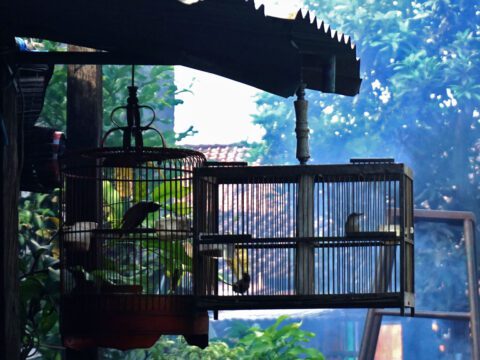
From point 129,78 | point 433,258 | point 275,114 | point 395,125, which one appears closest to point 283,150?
point 275,114

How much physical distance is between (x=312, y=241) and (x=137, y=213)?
78 centimetres

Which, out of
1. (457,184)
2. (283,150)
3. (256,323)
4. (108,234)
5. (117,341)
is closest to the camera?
(117,341)

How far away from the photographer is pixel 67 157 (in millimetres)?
5688

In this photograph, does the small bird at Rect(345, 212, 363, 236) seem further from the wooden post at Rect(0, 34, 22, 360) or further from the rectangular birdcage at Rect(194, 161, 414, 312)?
the wooden post at Rect(0, 34, 22, 360)

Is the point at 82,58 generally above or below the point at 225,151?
below

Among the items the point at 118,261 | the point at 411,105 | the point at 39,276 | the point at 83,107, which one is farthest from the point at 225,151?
the point at 118,261

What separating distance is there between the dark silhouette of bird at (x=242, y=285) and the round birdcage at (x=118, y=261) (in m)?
0.17

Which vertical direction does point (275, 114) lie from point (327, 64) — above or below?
above

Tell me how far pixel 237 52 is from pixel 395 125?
1803 cm

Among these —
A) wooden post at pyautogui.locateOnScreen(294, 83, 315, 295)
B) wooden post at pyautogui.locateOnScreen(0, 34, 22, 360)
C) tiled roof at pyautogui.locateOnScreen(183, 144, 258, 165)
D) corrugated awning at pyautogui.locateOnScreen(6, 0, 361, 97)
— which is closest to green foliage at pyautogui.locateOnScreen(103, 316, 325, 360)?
corrugated awning at pyautogui.locateOnScreen(6, 0, 361, 97)

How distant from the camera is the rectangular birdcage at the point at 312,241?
16.3 feet

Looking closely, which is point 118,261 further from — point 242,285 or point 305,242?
point 305,242

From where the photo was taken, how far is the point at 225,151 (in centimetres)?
2309

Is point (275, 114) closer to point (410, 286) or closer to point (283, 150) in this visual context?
point (283, 150)
